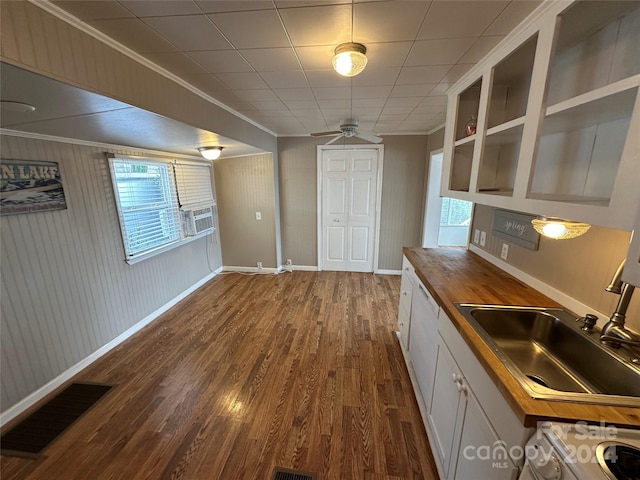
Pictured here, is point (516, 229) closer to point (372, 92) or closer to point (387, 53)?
point (387, 53)

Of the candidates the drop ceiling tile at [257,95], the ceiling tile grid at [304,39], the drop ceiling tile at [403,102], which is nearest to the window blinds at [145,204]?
the ceiling tile grid at [304,39]

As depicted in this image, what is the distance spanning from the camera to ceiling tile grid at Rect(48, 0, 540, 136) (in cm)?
120

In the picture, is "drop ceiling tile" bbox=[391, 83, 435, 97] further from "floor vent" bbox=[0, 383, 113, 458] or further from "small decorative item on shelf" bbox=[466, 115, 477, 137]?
"floor vent" bbox=[0, 383, 113, 458]

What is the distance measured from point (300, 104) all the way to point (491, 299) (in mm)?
2411

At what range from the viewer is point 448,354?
141 cm

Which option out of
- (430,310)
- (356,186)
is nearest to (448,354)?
(430,310)

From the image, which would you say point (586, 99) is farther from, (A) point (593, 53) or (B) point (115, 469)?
(B) point (115, 469)

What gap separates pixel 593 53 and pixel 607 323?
1.26 metres

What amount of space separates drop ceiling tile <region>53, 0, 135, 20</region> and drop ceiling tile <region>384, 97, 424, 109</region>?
2.07 m

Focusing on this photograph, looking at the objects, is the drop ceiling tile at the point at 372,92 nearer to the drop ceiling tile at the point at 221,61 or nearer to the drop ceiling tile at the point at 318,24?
the drop ceiling tile at the point at 318,24

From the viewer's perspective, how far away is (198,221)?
398 centimetres

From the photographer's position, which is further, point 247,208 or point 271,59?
point 247,208

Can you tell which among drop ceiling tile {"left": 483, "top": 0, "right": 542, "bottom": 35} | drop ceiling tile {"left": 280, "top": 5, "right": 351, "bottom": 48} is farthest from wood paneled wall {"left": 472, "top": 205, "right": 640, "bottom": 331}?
drop ceiling tile {"left": 280, "top": 5, "right": 351, "bottom": 48}

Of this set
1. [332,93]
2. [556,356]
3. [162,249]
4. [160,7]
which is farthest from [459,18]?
[162,249]
